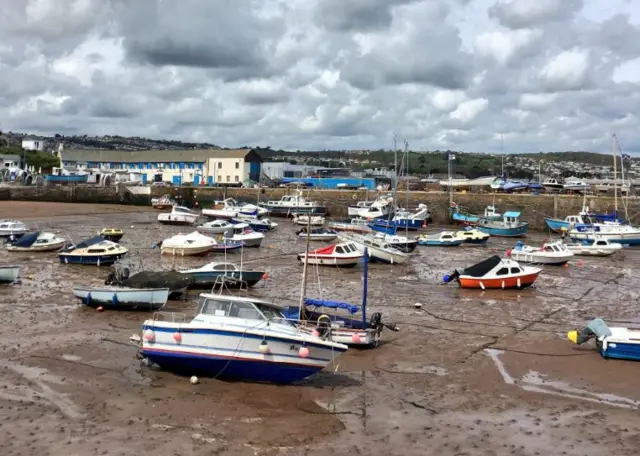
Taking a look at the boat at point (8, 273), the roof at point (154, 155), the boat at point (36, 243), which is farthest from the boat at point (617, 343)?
the roof at point (154, 155)

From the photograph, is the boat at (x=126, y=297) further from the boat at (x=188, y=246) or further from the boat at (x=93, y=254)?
the boat at (x=188, y=246)

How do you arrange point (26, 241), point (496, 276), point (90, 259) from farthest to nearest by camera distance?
point (26, 241)
point (90, 259)
point (496, 276)

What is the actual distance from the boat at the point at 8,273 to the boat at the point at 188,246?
11750 millimetres

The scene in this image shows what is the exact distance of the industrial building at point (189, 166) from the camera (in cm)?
10556

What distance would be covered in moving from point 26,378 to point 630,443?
13.1 metres

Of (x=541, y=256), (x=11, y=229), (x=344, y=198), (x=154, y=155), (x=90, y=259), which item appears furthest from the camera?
(x=154, y=155)

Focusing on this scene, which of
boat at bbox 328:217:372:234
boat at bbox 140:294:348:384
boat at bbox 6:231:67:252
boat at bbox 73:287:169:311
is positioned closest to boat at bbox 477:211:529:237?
boat at bbox 328:217:372:234

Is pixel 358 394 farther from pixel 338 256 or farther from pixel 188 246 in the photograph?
pixel 188 246

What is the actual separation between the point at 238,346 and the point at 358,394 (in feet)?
9.83

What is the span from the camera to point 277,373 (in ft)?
49.2

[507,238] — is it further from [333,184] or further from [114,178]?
[114,178]

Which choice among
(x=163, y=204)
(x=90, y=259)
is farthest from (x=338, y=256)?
(x=163, y=204)

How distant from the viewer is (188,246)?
38.4 m

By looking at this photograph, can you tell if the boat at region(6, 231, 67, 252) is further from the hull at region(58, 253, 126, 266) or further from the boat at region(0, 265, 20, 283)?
the boat at region(0, 265, 20, 283)
